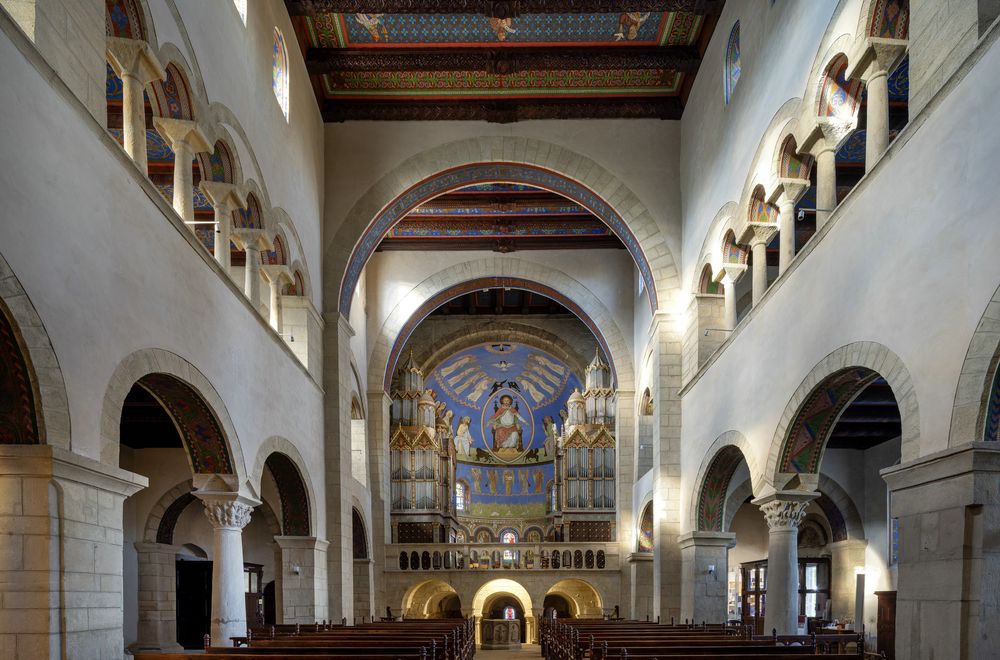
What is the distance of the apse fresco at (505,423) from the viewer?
3981 cm

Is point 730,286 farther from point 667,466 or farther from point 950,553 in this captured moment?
point 950,553

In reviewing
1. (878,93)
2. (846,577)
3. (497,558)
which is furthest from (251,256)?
(497,558)

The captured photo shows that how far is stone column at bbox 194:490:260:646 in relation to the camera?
1361 centimetres

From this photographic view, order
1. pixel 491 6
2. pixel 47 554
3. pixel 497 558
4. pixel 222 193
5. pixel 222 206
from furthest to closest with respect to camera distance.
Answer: pixel 497 558, pixel 491 6, pixel 222 206, pixel 222 193, pixel 47 554

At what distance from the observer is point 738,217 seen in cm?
1577

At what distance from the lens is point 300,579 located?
1828cm

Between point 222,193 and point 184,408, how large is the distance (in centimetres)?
342

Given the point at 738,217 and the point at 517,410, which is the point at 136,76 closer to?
the point at 738,217

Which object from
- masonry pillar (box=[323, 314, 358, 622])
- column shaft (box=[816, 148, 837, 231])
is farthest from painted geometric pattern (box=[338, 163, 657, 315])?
column shaft (box=[816, 148, 837, 231])

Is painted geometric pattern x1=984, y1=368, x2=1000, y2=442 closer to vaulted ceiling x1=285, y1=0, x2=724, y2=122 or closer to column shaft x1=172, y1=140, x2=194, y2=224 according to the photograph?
column shaft x1=172, y1=140, x2=194, y2=224

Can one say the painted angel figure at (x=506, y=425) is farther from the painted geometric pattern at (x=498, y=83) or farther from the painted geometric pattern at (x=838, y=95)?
the painted geometric pattern at (x=838, y=95)

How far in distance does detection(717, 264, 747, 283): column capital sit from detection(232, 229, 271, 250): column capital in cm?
809

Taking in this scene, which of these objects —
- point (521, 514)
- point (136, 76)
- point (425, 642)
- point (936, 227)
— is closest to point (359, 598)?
point (521, 514)

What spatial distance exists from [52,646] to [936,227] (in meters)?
8.40
